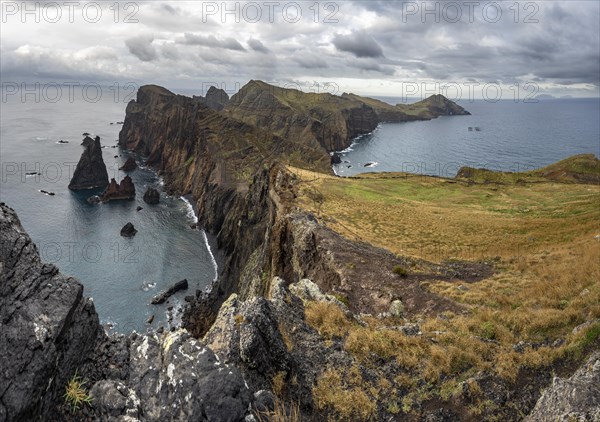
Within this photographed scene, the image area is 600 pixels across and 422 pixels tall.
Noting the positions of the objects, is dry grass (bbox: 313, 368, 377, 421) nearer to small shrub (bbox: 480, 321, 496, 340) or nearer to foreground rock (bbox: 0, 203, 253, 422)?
foreground rock (bbox: 0, 203, 253, 422)

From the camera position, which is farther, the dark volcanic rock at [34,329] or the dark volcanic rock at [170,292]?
the dark volcanic rock at [170,292]

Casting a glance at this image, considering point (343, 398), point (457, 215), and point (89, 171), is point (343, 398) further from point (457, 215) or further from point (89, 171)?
point (89, 171)

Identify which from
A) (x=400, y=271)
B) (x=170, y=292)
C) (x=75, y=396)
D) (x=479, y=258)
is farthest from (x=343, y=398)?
(x=170, y=292)

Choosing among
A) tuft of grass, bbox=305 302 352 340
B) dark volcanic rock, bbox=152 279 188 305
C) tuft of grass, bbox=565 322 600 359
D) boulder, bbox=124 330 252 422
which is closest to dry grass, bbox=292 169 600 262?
tuft of grass, bbox=305 302 352 340

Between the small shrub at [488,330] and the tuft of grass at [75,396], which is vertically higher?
the tuft of grass at [75,396]

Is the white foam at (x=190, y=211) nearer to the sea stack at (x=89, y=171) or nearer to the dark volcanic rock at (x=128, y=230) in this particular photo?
the dark volcanic rock at (x=128, y=230)

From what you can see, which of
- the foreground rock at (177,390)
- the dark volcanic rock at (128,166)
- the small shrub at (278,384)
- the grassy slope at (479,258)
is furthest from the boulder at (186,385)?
the dark volcanic rock at (128,166)
